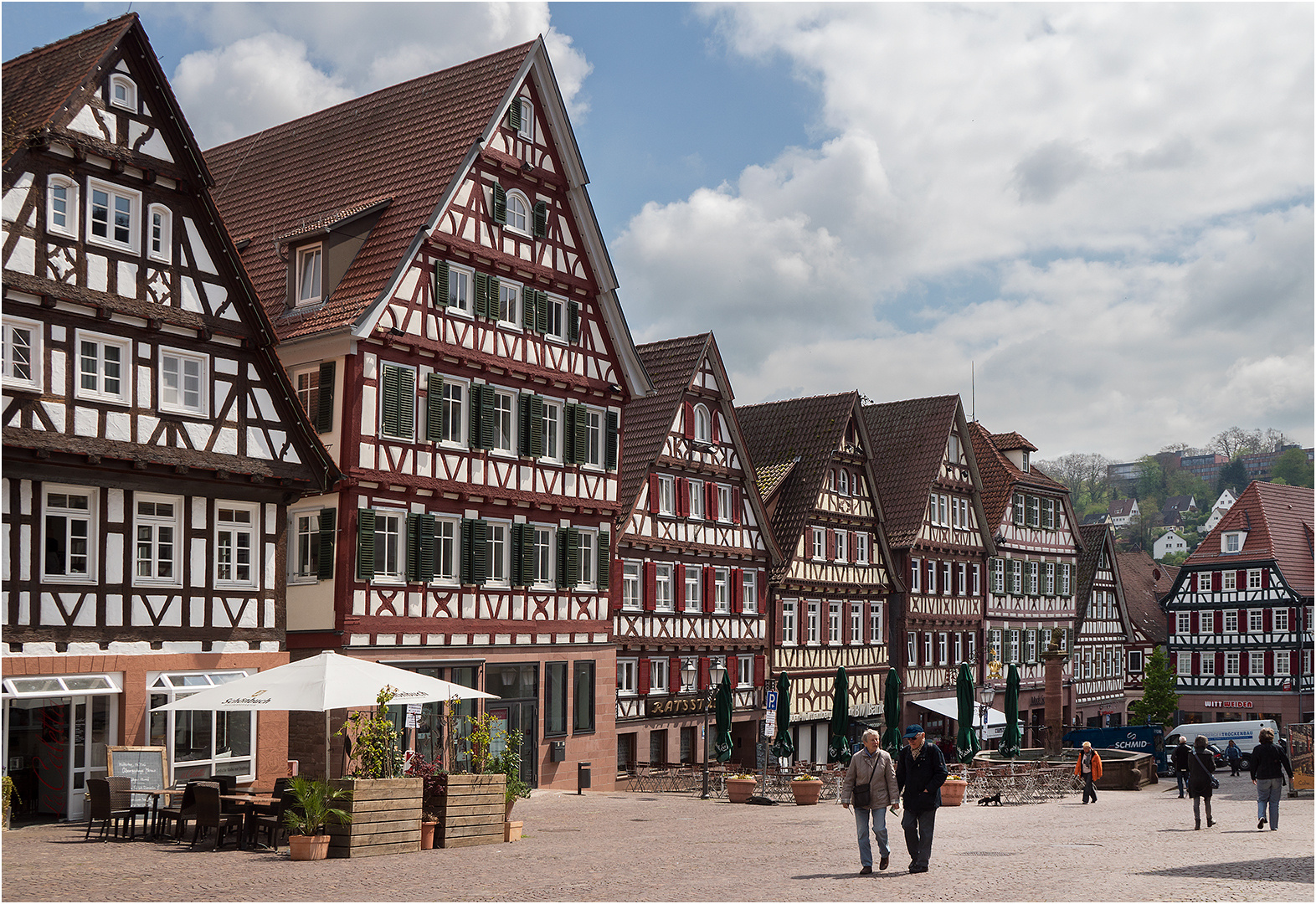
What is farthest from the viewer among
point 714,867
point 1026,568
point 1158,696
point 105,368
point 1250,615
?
point 1250,615

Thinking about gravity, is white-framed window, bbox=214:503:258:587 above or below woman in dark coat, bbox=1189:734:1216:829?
above

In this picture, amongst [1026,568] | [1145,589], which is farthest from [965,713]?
[1145,589]

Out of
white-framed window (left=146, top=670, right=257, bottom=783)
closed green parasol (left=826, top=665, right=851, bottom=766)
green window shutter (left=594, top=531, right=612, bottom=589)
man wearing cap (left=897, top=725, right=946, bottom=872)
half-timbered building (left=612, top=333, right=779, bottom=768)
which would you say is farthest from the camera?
half-timbered building (left=612, top=333, right=779, bottom=768)

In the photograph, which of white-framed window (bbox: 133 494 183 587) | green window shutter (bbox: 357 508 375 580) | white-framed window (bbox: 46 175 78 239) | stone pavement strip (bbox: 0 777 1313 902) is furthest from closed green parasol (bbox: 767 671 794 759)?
white-framed window (bbox: 46 175 78 239)

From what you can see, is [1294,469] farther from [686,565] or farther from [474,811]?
[474,811]

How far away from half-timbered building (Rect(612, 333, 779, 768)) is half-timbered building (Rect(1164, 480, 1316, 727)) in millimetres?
35856

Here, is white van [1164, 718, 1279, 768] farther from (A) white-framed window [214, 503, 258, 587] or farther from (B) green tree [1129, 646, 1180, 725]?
(A) white-framed window [214, 503, 258, 587]

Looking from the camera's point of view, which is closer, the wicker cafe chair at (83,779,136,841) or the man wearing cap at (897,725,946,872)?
the man wearing cap at (897,725,946,872)

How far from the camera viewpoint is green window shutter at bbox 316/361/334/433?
93.7ft

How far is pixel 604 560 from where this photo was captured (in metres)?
34.8

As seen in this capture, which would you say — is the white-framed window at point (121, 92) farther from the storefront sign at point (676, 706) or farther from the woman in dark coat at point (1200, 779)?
the storefront sign at point (676, 706)

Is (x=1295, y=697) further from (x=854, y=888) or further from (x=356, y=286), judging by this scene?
(x=854, y=888)

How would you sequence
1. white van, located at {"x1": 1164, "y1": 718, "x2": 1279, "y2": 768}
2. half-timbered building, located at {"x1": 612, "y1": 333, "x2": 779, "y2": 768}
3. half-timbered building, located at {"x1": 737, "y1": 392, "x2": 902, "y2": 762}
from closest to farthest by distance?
half-timbered building, located at {"x1": 612, "y1": 333, "x2": 779, "y2": 768}
half-timbered building, located at {"x1": 737, "y1": 392, "x2": 902, "y2": 762}
white van, located at {"x1": 1164, "y1": 718, "x2": 1279, "y2": 768}

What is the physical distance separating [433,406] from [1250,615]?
2051 inches
